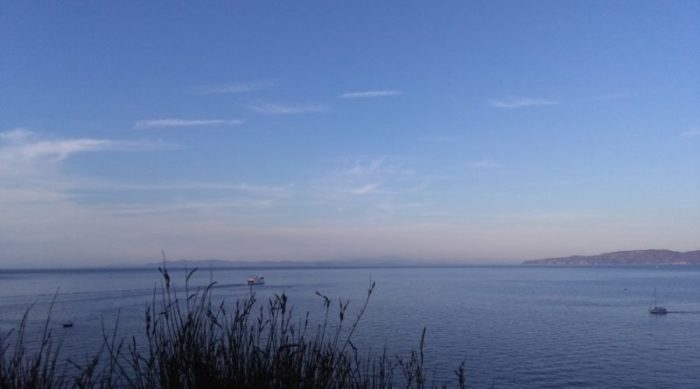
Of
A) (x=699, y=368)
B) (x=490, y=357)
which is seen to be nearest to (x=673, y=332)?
(x=699, y=368)

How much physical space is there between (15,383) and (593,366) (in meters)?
36.6

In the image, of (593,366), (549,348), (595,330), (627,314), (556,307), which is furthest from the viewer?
(556,307)

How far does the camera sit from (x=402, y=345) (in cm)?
3853

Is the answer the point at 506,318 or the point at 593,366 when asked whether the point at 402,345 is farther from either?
the point at 506,318

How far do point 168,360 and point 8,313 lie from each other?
65537mm

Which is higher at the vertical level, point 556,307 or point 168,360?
point 168,360

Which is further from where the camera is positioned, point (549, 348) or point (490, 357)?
point (549, 348)

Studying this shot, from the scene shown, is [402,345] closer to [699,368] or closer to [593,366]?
[593,366]

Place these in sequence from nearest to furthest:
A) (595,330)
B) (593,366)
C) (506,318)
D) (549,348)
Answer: (593,366), (549,348), (595,330), (506,318)

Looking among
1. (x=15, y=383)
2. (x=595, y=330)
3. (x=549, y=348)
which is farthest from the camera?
(x=595, y=330)

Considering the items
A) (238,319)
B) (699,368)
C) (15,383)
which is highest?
(238,319)

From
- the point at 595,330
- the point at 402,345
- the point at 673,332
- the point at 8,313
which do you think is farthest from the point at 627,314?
the point at 8,313

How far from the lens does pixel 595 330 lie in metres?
52.3

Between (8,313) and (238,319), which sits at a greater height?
(238,319)
